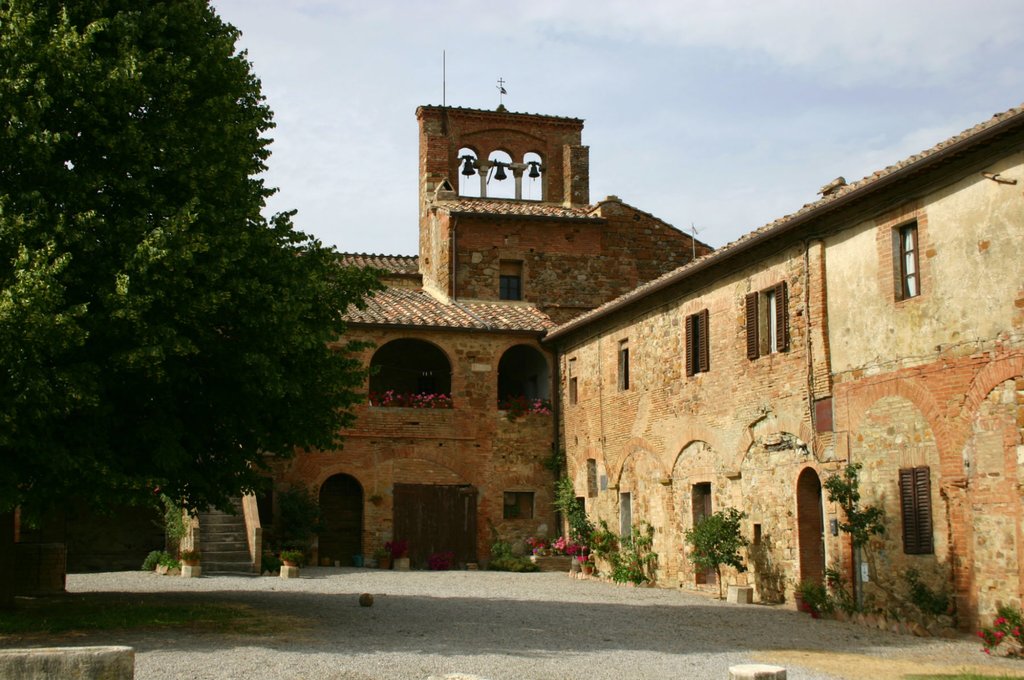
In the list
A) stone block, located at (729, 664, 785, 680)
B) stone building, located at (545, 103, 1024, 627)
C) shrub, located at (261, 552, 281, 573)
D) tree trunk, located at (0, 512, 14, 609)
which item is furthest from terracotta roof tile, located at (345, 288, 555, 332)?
stone block, located at (729, 664, 785, 680)

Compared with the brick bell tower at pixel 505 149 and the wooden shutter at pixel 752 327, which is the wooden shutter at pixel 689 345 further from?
the brick bell tower at pixel 505 149

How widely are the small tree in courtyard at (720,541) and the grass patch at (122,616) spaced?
7.36 meters

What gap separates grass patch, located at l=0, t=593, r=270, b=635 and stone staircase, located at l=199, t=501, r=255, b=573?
208 inches

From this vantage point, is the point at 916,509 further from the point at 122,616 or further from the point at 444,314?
the point at 444,314

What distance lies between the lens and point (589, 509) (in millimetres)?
24953

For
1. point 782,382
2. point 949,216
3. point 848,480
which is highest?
point 949,216

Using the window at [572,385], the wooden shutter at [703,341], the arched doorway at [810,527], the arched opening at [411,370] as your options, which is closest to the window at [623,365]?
the window at [572,385]

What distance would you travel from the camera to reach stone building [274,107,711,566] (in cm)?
2602

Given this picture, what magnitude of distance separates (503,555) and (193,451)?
41.5 ft

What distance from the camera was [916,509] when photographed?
14500mm

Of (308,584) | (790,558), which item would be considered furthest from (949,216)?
(308,584)

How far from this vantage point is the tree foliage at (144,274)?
12.2 m

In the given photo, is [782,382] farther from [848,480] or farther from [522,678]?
[522,678]

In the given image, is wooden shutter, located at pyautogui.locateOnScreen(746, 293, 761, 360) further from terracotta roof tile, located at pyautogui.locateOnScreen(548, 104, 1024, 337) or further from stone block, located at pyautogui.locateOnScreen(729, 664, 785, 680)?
stone block, located at pyautogui.locateOnScreen(729, 664, 785, 680)
